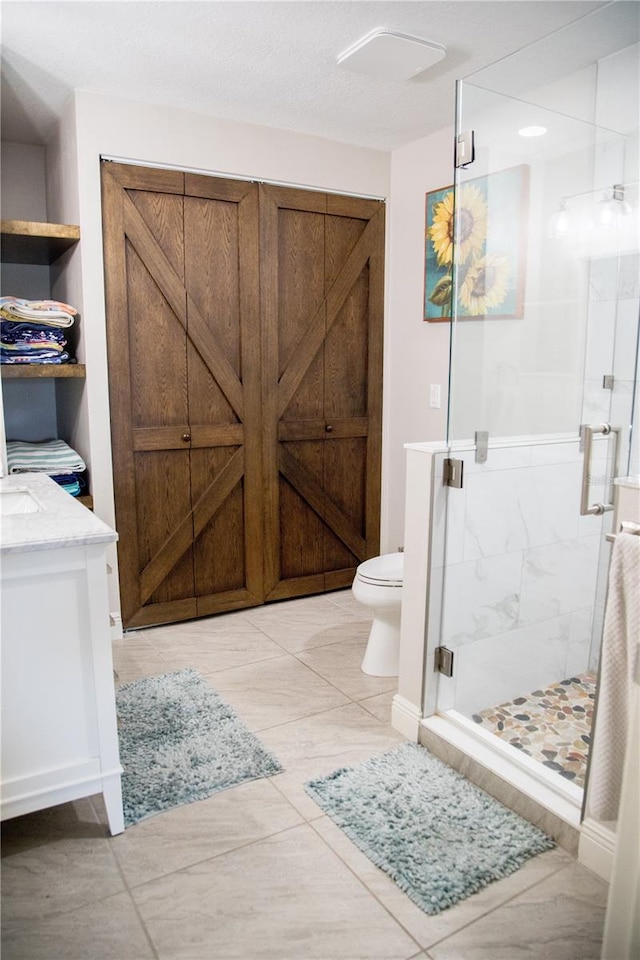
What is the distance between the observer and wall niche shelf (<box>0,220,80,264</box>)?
9.46ft

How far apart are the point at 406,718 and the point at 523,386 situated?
4.02ft

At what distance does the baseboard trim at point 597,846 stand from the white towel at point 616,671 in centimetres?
24

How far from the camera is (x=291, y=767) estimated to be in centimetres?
223

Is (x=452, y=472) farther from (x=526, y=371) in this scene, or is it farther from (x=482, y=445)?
(x=526, y=371)

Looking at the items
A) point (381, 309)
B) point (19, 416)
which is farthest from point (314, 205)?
point (19, 416)

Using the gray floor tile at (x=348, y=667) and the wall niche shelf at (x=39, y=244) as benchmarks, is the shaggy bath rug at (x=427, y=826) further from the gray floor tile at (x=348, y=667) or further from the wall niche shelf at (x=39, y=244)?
the wall niche shelf at (x=39, y=244)

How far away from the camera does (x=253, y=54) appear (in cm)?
256

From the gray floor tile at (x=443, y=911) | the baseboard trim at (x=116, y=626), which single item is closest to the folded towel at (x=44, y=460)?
the baseboard trim at (x=116, y=626)

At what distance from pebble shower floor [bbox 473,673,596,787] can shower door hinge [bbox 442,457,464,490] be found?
0.82m

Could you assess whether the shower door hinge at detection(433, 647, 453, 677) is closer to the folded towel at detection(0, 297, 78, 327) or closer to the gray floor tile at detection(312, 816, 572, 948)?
the gray floor tile at detection(312, 816, 572, 948)

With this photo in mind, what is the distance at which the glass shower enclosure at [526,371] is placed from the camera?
7.44ft

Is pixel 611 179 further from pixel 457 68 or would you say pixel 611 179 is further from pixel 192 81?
pixel 192 81

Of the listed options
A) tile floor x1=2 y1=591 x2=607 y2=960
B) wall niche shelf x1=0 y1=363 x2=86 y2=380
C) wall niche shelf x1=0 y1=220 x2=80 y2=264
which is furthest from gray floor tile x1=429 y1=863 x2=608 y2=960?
wall niche shelf x1=0 y1=220 x2=80 y2=264

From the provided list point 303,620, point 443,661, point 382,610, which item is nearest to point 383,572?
point 382,610
